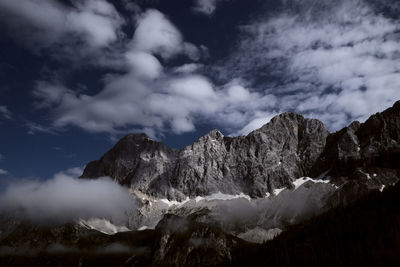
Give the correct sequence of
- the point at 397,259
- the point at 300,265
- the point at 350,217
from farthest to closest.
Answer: the point at 350,217 < the point at 300,265 < the point at 397,259

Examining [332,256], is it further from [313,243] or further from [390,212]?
[390,212]

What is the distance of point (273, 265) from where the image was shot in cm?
17262

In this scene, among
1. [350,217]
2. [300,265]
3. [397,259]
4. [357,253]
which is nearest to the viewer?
[397,259]

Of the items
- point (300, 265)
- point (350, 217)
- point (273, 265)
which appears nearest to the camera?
point (300, 265)

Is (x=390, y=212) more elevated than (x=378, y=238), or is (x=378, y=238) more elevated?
(x=390, y=212)

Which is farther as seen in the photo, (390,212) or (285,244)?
(285,244)

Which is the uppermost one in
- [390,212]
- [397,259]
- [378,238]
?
[390,212]

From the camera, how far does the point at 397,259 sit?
13025 centimetres

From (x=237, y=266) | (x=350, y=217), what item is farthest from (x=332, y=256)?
(x=237, y=266)

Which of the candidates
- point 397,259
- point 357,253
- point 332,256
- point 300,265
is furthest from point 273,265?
point 397,259

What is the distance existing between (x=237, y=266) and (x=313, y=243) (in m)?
39.7

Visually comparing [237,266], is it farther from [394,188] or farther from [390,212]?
[394,188]

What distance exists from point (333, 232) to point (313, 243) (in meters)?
12.7

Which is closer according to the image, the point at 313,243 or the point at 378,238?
the point at 378,238
